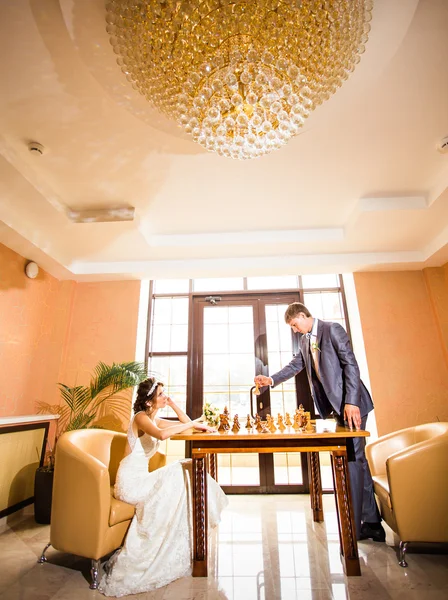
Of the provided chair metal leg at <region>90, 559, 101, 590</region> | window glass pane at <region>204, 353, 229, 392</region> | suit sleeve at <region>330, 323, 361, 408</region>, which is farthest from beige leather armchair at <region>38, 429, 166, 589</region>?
window glass pane at <region>204, 353, 229, 392</region>

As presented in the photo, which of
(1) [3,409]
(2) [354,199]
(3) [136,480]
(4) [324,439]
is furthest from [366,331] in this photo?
(1) [3,409]

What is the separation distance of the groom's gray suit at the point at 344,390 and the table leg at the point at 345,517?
1.67 feet

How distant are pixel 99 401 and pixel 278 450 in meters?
2.91

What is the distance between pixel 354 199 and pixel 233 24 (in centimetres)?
250

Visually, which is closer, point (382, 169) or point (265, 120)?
point (265, 120)

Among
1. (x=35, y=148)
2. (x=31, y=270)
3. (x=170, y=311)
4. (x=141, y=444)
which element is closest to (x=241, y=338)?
(x=170, y=311)

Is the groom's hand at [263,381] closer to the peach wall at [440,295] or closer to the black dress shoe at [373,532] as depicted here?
the black dress shoe at [373,532]

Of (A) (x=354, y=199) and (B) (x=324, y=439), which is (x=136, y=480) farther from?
(A) (x=354, y=199)

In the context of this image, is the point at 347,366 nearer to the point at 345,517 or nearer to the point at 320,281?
the point at 345,517

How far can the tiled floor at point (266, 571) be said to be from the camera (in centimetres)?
205

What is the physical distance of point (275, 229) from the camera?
4148mm

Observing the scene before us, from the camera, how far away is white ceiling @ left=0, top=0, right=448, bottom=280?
2004mm

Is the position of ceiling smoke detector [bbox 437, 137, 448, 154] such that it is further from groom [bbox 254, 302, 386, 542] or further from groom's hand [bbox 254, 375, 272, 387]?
groom's hand [bbox 254, 375, 272, 387]

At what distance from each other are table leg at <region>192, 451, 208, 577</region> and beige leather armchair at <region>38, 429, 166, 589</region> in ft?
1.76
